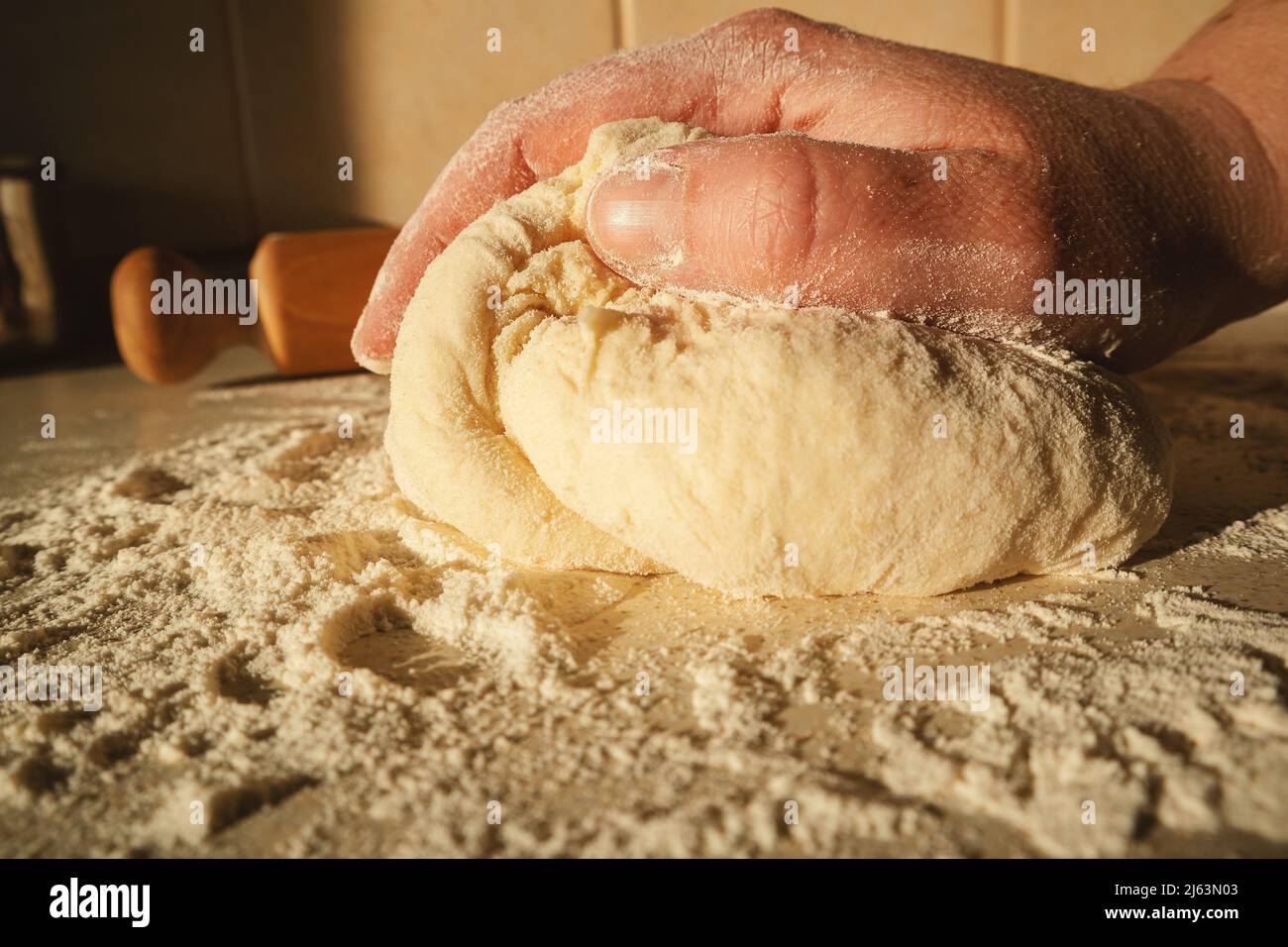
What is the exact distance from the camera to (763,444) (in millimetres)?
626

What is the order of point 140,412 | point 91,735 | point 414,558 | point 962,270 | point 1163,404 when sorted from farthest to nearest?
1. point 140,412
2. point 1163,404
3. point 414,558
4. point 962,270
5. point 91,735

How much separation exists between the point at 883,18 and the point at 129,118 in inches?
67.2

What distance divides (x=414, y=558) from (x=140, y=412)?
89cm

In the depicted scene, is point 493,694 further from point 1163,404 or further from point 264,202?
point 264,202

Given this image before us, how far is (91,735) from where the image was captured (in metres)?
0.56

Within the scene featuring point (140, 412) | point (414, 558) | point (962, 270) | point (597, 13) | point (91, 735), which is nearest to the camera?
point (91, 735)

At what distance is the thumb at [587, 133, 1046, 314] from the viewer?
25.0 inches

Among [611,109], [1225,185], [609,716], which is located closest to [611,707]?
[609,716]

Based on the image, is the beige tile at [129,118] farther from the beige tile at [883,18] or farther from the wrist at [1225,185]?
the wrist at [1225,185]

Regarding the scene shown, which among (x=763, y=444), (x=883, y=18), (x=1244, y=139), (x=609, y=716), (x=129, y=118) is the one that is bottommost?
(x=609, y=716)

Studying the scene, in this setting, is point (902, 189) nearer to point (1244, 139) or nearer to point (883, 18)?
point (1244, 139)

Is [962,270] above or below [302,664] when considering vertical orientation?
above

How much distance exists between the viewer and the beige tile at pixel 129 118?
1863 millimetres

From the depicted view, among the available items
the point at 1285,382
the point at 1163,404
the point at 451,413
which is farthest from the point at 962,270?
the point at 1285,382
